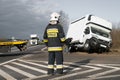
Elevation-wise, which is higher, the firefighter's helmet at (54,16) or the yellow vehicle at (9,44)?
the firefighter's helmet at (54,16)

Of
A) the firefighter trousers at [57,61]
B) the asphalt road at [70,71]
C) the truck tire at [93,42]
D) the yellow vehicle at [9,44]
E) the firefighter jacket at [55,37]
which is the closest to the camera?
the asphalt road at [70,71]

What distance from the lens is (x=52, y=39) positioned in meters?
12.6

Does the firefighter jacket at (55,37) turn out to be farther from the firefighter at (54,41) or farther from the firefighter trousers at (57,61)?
the firefighter trousers at (57,61)

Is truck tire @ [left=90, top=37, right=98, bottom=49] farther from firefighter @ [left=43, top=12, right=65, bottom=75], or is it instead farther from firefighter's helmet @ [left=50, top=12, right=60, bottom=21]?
firefighter's helmet @ [left=50, top=12, right=60, bottom=21]

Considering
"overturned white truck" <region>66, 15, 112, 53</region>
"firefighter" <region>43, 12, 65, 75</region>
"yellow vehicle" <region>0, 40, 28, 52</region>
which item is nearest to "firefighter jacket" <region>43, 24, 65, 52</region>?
"firefighter" <region>43, 12, 65, 75</region>

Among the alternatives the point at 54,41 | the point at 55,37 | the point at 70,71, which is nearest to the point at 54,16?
the point at 55,37

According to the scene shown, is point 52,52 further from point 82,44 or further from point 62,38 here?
point 82,44

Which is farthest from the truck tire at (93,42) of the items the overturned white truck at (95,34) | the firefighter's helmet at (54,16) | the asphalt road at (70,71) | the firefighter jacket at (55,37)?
the firefighter's helmet at (54,16)

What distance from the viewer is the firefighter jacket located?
12.5 meters

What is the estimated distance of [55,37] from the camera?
12.6m

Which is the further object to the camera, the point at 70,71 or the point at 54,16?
the point at 70,71

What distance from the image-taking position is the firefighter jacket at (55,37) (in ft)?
41.1

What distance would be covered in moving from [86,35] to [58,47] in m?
16.4

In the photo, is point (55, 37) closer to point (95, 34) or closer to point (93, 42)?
point (93, 42)
